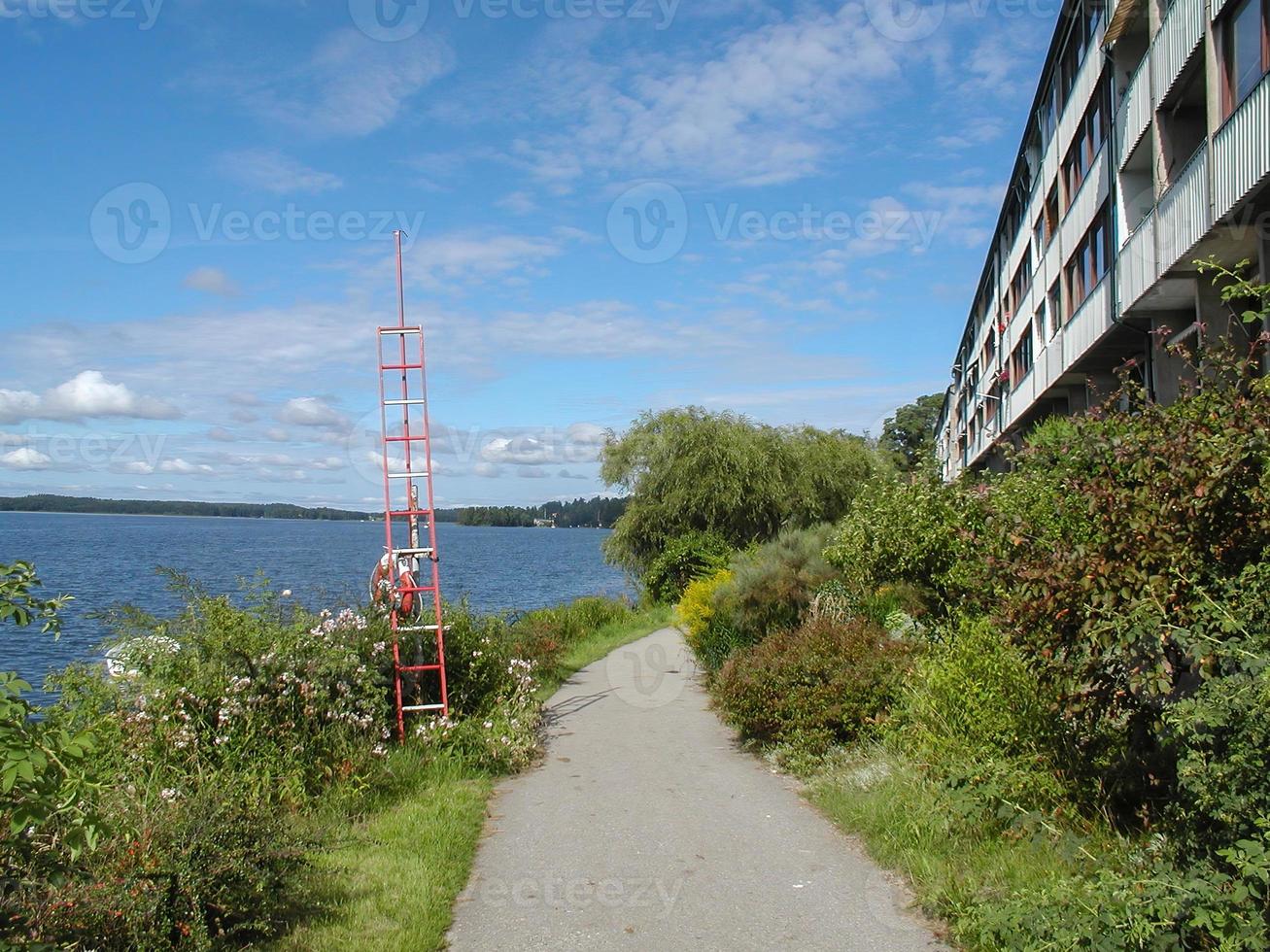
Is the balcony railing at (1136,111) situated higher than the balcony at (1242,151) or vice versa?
the balcony railing at (1136,111)

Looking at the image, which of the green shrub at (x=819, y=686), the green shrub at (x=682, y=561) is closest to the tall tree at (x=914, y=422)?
the green shrub at (x=682, y=561)

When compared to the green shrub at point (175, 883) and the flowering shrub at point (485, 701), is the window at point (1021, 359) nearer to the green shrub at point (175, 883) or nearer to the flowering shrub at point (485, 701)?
the flowering shrub at point (485, 701)

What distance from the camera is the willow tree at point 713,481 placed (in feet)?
93.5

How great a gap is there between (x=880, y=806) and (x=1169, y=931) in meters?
3.22

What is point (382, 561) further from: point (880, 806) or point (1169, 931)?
point (1169, 931)

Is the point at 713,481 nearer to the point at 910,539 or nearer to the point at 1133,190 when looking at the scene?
the point at 1133,190

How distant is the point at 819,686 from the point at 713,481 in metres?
18.3

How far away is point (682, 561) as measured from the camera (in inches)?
1096

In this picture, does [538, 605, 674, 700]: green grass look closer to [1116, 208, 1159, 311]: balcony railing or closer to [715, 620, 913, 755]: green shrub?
[715, 620, 913, 755]: green shrub

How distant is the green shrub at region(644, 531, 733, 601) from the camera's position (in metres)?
27.4

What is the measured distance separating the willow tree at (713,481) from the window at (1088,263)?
7129mm

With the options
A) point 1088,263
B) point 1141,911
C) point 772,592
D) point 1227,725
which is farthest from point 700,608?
point 1227,725

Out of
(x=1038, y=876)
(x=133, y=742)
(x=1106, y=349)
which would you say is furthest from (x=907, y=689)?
(x=1106, y=349)

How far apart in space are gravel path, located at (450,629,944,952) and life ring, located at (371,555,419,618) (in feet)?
7.00
